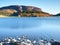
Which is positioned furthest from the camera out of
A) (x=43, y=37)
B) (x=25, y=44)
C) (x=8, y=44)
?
(x=43, y=37)

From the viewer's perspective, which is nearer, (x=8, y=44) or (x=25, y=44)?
(x=8, y=44)

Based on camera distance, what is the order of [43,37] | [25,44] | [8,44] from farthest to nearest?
[43,37]
[25,44]
[8,44]

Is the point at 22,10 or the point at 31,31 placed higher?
the point at 22,10

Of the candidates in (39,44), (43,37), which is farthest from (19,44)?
(43,37)

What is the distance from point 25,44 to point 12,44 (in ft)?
0.69

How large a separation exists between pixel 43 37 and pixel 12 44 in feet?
3.84

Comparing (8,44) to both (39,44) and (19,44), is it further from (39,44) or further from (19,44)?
Result: (39,44)

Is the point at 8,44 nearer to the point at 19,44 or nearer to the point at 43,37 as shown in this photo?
the point at 19,44

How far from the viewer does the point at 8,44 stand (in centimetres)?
246

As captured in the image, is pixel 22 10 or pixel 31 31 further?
pixel 22 10

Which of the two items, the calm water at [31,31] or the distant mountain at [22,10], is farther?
the distant mountain at [22,10]

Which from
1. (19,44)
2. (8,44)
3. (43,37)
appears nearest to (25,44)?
(19,44)

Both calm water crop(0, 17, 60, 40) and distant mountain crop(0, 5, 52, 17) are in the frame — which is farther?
distant mountain crop(0, 5, 52, 17)

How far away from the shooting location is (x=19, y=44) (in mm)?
2574
